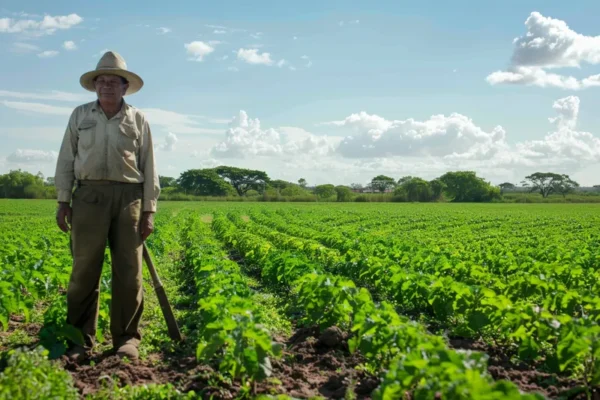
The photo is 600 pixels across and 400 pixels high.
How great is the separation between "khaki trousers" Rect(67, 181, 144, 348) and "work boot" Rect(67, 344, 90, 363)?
0.14m

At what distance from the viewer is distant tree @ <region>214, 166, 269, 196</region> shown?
9912cm

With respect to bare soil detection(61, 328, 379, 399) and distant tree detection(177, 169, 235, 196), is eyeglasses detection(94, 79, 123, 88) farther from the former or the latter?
distant tree detection(177, 169, 235, 196)

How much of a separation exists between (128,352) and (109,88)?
2.46 metres

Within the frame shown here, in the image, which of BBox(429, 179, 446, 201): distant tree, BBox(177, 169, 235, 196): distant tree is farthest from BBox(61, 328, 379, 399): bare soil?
BBox(429, 179, 446, 201): distant tree

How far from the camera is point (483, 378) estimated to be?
2992mm

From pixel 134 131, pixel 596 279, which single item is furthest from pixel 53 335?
pixel 596 279

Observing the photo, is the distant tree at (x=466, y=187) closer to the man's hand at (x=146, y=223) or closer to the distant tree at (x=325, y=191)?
the distant tree at (x=325, y=191)

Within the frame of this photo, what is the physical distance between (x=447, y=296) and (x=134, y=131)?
393 cm

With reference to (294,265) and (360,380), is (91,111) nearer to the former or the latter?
(360,380)

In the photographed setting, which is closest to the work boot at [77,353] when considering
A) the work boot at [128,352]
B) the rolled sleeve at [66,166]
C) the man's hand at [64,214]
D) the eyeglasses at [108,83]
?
the work boot at [128,352]

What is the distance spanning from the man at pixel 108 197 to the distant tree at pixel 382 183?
110m

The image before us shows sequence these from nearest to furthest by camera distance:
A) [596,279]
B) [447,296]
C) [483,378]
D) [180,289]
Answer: [483,378] < [447,296] < [596,279] < [180,289]

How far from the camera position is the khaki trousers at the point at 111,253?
16.4 feet

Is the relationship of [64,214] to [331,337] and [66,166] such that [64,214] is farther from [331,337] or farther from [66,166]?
[331,337]
